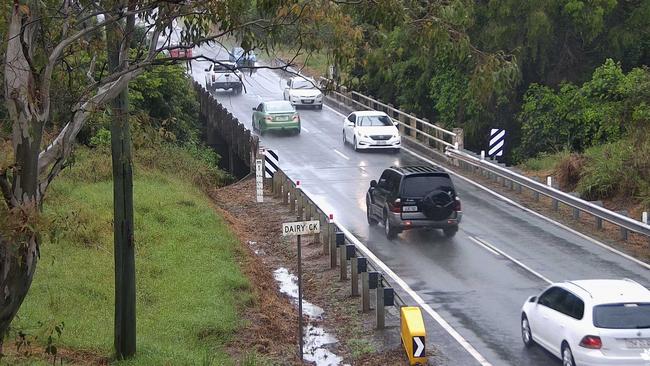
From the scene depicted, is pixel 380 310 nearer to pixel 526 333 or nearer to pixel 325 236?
pixel 526 333

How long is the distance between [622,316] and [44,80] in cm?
840

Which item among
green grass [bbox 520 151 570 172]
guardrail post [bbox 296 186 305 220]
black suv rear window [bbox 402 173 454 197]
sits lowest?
green grass [bbox 520 151 570 172]

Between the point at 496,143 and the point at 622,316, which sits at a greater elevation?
the point at 622,316

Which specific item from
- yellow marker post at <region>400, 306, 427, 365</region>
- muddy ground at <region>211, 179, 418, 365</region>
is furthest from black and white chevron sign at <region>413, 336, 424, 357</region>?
muddy ground at <region>211, 179, 418, 365</region>

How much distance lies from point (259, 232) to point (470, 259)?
6510 millimetres

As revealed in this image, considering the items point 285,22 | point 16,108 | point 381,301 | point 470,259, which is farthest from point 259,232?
point 16,108

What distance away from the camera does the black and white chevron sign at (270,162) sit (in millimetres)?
32000

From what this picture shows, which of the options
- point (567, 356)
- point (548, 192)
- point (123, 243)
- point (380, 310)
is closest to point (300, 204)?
point (548, 192)

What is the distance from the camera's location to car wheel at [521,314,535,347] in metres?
16.1

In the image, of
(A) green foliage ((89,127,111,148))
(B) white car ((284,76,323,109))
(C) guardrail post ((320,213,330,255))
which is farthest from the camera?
(B) white car ((284,76,323,109))

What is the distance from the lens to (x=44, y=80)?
10.2 meters

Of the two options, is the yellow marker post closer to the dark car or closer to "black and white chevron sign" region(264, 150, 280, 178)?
the dark car

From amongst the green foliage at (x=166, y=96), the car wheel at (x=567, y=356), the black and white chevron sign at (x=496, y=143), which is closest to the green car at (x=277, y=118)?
the green foliage at (x=166, y=96)

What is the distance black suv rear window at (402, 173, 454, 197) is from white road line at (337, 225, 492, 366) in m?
1.76
